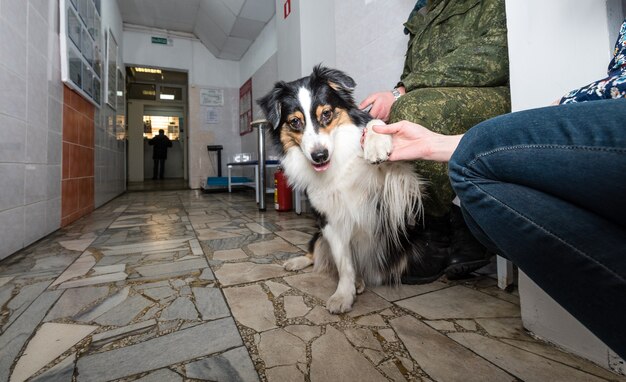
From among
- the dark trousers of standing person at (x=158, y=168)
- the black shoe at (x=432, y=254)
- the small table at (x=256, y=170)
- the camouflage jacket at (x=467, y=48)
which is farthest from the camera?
the dark trousers of standing person at (x=158, y=168)

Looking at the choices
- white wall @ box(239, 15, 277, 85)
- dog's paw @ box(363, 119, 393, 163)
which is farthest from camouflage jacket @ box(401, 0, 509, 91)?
white wall @ box(239, 15, 277, 85)

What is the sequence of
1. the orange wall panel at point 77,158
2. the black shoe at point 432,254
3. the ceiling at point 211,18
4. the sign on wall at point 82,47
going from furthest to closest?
the ceiling at point 211,18 → the orange wall panel at point 77,158 → the sign on wall at point 82,47 → the black shoe at point 432,254

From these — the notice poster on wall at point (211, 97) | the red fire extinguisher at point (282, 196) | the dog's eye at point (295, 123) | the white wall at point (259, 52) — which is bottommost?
the red fire extinguisher at point (282, 196)

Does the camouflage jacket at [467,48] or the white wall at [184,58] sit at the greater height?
the white wall at [184,58]

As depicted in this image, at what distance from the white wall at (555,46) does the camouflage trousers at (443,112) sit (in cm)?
21

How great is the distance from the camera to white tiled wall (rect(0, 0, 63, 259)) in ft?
5.57

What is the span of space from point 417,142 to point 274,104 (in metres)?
0.87

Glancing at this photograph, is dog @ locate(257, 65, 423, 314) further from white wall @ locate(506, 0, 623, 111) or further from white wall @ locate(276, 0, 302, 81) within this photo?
white wall @ locate(276, 0, 302, 81)

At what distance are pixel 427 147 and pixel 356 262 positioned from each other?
28.1 inches

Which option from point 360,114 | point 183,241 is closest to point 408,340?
point 360,114

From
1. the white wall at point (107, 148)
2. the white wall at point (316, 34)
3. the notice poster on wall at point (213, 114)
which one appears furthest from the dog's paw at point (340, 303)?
the notice poster on wall at point (213, 114)

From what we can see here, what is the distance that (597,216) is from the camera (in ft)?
1.21

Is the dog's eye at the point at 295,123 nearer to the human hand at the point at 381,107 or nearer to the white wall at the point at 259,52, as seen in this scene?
the human hand at the point at 381,107

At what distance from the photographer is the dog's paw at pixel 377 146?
36.2 inches
